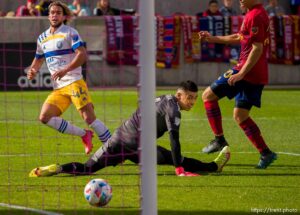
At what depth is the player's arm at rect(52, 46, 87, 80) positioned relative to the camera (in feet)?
42.9

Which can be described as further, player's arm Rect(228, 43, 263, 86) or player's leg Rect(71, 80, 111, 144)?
player's leg Rect(71, 80, 111, 144)

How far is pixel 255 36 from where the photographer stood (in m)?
12.7

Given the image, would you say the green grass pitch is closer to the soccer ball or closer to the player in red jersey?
the soccer ball

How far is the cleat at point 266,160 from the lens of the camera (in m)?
12.9

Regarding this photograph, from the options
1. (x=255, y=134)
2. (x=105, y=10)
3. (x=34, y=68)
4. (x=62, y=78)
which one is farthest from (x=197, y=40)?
(x=255, y=134)

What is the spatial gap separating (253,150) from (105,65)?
1188 centimetres

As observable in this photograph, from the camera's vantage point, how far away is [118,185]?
11.6m

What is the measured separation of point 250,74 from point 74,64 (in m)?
2.19

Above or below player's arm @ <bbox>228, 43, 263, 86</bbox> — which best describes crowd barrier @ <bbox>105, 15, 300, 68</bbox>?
below

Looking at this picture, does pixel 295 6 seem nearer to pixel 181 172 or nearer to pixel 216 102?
pixel 216 102

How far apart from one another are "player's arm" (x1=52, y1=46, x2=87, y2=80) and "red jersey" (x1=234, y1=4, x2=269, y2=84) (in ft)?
6.43

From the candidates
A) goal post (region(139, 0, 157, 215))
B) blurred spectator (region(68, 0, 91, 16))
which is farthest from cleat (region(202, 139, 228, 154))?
blurred spectator (region(68, 0, 91, 16))

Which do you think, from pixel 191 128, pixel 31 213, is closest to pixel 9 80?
pixel 191 128

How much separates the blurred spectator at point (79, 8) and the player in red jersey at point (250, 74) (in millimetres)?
13159
